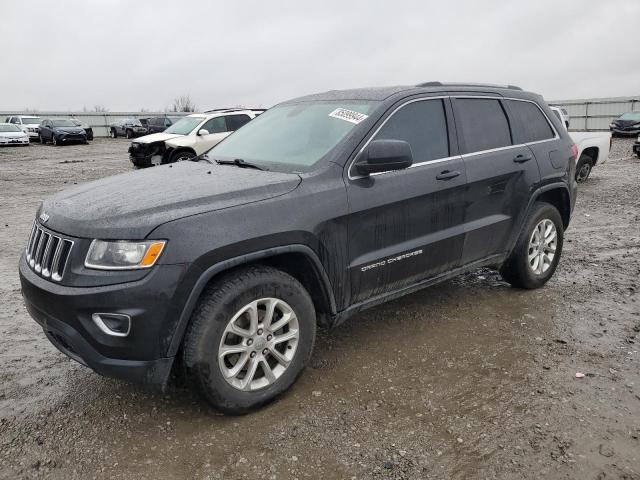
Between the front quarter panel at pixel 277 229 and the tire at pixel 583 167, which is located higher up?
the front quarter panel at pixel 277 229

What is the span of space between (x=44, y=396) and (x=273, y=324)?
1.55 meters

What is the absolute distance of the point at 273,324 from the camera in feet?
10.1

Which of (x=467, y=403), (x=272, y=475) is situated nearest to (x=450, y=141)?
(x=467, y=403)

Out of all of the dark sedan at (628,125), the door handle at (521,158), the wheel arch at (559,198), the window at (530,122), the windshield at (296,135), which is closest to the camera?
the windshield at (296,135)

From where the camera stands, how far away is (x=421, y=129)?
3.91m

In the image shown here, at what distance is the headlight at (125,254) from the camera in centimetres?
265

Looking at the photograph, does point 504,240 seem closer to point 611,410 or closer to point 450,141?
point 450,141

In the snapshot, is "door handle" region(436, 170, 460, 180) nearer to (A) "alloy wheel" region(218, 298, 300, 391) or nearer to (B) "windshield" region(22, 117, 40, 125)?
(A) "alloy wheel" region(218, 298, 300, 391)

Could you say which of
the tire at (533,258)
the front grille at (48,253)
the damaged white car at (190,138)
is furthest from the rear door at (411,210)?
the damaged white car at (190,138)

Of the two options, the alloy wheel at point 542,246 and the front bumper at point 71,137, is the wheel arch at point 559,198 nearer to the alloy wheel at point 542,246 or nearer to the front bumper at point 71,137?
the alloy wheel at point 542,246

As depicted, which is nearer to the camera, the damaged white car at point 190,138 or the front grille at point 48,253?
the front grille at point 48,253

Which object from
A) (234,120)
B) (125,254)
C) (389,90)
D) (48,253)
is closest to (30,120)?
(234,120)

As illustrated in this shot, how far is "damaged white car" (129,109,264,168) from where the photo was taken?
14.0 meters

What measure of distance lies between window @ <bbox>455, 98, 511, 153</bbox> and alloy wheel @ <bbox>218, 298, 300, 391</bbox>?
6.67 feet
